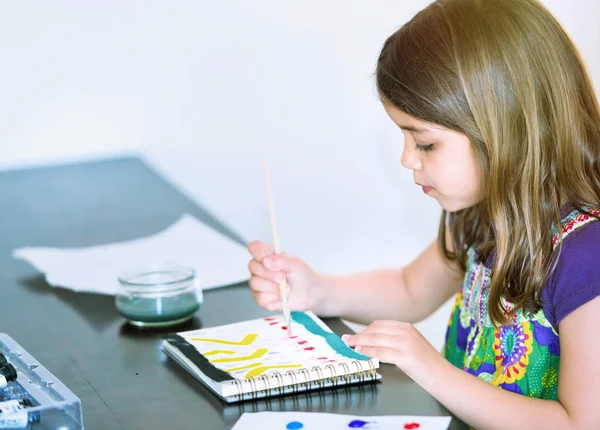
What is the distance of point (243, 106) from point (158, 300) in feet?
5.44

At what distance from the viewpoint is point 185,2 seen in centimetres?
286

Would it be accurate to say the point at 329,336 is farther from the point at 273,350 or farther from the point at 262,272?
the point at 262,272

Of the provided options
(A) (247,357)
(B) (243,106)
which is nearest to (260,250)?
(A) (247,357)

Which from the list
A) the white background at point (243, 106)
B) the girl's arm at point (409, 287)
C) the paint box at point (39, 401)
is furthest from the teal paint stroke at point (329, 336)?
the white background at point (243, 106)

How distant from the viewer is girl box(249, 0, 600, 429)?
122 cm

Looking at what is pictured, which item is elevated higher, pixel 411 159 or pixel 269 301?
pixel 411 159

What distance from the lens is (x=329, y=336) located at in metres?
Answer: 1.36

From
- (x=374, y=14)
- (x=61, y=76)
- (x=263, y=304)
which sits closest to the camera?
(x=263, y=304)

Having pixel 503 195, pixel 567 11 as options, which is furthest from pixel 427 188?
pixel 567 11

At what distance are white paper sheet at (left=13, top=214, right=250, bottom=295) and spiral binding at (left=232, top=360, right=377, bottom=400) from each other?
1.66 ft

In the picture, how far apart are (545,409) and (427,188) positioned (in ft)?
1.19

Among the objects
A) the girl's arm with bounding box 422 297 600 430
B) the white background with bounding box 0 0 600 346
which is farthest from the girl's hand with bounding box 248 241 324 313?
the white background with bounding box 0 0 600 346

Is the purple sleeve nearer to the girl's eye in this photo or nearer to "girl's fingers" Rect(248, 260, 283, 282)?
the girl's eye

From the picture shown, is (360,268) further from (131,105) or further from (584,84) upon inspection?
(584,84)
